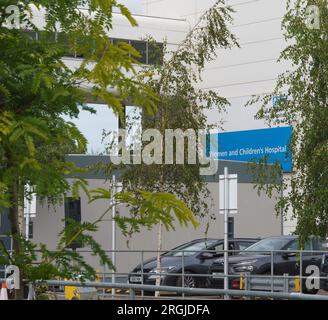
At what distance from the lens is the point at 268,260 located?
2753 cm

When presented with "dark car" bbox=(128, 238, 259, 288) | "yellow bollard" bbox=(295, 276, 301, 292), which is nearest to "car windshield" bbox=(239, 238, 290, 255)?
"dark car" bbox=(128, 238, 259, 288)

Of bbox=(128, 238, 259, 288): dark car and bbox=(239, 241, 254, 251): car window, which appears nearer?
bbox=(128, 238, 259, 288): dark car

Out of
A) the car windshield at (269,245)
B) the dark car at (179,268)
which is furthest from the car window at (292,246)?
the dark car at (179,268)

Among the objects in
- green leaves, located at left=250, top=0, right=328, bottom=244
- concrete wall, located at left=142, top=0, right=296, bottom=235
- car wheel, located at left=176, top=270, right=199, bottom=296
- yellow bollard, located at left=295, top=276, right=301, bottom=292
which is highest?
concrete wall, located at left=142, top=0, right=296, bottom=235

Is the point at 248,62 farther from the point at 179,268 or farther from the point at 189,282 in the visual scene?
the point at 189,282

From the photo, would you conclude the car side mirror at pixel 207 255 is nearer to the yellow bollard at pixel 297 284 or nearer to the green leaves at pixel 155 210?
the yellow bollard at pixel 297 284

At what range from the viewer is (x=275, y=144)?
59000mm

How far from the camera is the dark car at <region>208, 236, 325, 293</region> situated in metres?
26.3

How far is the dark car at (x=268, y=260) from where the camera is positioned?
86.4ft

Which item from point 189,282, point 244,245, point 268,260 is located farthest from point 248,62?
point 268,260

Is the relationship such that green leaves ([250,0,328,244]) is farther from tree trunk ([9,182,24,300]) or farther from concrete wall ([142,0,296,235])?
concrete wall ([142,0,296,235])
